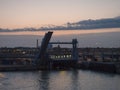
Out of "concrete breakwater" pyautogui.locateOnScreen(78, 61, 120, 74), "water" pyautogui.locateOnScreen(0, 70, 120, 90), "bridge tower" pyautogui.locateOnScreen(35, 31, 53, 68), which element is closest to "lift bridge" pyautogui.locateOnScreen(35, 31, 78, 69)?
"bridge tower" pyautogui.locateOnScreen(35, 31, 53, 68)

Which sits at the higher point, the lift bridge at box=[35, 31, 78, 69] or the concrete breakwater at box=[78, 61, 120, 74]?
the lift bridge at box=[35, 31, 78, 69]

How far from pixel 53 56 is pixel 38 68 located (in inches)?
191

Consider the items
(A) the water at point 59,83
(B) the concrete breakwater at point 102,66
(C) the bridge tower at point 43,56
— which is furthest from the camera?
(C) the bridge tower at point 43,56

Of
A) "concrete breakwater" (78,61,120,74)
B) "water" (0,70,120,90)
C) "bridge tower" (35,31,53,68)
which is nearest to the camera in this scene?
"water" (0,70,120,90)

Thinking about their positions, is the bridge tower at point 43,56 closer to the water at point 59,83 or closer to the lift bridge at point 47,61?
the lift bridge at point 47,61

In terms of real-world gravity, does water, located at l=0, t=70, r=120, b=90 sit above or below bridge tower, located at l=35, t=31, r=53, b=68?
below

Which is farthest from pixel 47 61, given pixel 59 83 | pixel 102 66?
pixel 59 83

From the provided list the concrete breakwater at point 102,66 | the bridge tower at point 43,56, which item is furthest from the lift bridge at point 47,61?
the concrete breakwater at point 102,66

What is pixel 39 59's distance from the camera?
36.8 m

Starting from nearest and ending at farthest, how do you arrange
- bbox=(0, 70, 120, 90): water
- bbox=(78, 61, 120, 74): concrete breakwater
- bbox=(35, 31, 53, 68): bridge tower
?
bbox=(0, 70, 120, 90): water, bbox=(78, 61, 120, 74): concrete breakwater, bbox=(35, 31, 53, 68): bridge tower

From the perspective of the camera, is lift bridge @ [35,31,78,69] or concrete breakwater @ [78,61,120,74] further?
lift bridge @ [35,31,78,69]

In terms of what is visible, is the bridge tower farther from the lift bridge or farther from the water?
the water

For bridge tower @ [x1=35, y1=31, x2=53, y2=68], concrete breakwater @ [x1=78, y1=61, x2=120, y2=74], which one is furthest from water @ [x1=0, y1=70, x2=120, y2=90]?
bridge tower @ [x1=35, y1=31, x2=53, y2=68]

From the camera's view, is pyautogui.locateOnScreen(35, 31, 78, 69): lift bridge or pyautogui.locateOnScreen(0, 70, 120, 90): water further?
pyautogui.locateOnScreen(35, 31, 78, 69): lift bridge
